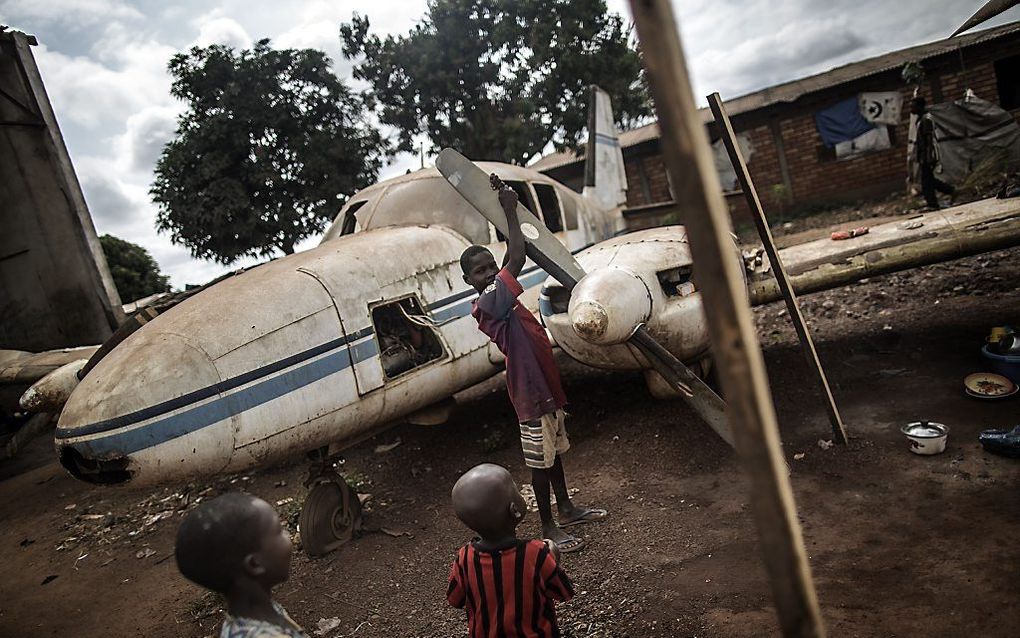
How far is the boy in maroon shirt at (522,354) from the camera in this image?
3.48 meters

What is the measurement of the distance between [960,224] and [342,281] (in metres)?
5.59

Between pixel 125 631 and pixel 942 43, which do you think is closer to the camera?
pixel 125 631

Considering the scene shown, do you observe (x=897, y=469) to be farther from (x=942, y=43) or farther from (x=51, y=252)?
(x=942, y=43)

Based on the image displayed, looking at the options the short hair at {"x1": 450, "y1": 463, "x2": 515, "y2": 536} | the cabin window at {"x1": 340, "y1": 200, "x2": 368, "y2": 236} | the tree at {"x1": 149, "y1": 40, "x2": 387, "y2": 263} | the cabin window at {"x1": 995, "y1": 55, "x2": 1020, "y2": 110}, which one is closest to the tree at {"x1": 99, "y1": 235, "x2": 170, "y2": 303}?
the tree at {"x1": 149, "y1": 40, "x2": 387, "y2": 263}

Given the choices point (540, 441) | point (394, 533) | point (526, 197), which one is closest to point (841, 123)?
point (526, 197)

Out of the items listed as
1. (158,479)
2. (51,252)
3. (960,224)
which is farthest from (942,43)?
Result: (51,252)

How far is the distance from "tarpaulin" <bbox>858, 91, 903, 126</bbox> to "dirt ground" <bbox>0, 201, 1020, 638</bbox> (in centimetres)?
908

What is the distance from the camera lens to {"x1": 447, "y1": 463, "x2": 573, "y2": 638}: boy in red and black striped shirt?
6.31 feet

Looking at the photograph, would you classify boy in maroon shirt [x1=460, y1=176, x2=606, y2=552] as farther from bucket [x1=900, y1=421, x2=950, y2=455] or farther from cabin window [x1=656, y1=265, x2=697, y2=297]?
bucket [x1=900, y1=421, x2=950, y2=455]

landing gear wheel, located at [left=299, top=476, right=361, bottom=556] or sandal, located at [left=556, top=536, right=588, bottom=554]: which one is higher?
landing gear wheel, located at [left=299, top=476, right=361, bottom=556]

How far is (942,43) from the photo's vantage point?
1548 cm

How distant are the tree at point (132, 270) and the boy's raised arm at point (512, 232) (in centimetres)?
1998

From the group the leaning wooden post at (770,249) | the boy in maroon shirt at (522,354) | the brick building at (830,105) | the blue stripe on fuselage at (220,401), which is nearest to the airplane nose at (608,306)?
the boy in maroon shirt at (522,354)

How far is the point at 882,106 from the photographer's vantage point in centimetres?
1448
